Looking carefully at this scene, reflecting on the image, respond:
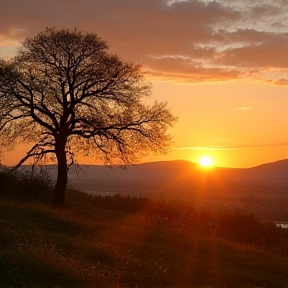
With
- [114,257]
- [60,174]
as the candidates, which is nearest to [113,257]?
[114,257]

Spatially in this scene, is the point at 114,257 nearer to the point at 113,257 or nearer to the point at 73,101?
the point at 113,257

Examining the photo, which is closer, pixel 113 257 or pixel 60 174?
pixel 113 257

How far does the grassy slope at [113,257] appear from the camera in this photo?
1435 cm

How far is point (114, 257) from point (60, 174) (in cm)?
1835

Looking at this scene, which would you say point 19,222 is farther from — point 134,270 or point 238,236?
point 238,236

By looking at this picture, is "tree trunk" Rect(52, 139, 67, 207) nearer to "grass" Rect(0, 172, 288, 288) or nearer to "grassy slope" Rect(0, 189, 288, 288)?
"grass" Rect(0, 172, 288, 288)

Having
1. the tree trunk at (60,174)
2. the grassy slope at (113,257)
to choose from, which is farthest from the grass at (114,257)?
the tree trunk at (60,174)

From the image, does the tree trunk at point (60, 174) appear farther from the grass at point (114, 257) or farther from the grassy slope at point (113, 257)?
the grassy slope at point (113, 257)

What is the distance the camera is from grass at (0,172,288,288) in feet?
47.1

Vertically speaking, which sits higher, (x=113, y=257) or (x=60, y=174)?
(x=60, y=174)

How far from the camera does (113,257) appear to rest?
17906 mm

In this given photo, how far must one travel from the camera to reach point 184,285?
15.7m

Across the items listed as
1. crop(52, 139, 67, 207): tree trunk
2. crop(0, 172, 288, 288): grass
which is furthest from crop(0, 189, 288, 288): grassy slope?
crop(52, 139, 67, 207): tree trunk

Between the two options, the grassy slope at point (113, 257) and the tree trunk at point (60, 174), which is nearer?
the grassy slope at point (113, 257)
